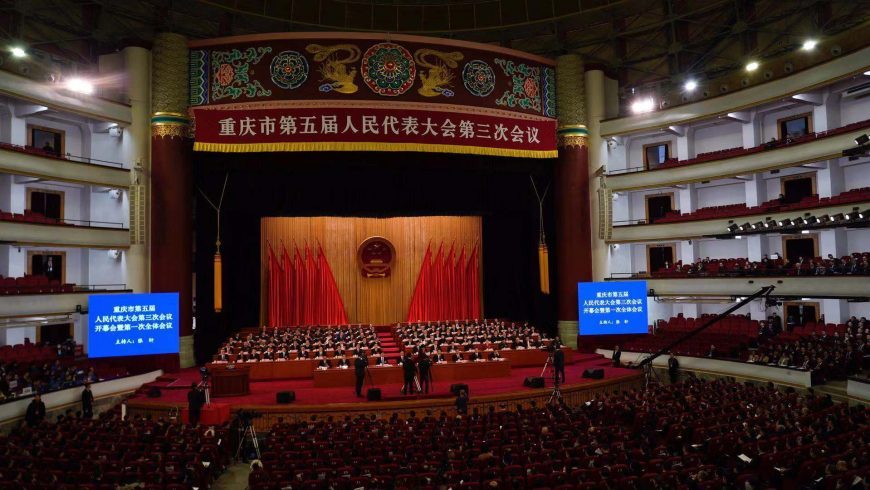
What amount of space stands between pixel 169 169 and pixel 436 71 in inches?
360

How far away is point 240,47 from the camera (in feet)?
63.3

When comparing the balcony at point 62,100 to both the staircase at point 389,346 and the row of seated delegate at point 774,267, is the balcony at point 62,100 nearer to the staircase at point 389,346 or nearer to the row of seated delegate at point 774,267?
the staircase at point 389,346

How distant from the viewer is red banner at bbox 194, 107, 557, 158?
739 inches

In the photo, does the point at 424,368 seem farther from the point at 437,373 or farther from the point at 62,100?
the point at 62,100

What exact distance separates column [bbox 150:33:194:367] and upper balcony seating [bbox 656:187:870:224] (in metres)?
16.9

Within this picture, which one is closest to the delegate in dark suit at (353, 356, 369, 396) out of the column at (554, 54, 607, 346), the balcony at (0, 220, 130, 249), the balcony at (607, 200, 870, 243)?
the balcony at (0, 220, 130, 249)

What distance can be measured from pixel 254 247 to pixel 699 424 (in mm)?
17637

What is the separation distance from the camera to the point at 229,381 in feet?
51.5

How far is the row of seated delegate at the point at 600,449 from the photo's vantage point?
796 centimetres

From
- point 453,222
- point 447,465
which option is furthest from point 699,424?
point 453,222

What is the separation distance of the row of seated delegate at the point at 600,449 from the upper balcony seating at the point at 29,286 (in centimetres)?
968

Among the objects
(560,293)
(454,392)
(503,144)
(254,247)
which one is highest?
(503,144)

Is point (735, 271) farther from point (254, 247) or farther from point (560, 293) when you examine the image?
point (254, 247)

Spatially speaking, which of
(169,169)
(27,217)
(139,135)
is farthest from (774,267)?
(27,217)
